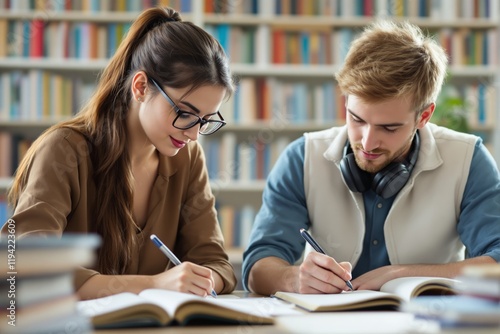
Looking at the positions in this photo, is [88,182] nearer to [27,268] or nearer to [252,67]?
[27,268]

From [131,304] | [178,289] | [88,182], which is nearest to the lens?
[131,304]

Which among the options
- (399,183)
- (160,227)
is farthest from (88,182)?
(399,183)

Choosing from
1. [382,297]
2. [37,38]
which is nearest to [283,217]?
[382,297]

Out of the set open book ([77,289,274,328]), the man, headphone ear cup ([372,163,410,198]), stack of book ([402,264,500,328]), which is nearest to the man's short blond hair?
the man

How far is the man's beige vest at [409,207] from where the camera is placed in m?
1.71

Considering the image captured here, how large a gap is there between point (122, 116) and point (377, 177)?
655 millimetres

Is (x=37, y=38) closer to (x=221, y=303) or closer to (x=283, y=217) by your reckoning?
(x=283, y=217)

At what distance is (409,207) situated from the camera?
1.73m

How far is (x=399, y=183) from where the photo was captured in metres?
1.69

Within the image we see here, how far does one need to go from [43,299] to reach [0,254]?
69mm

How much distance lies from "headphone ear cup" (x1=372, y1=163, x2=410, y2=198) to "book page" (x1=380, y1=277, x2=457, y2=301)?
37 cm

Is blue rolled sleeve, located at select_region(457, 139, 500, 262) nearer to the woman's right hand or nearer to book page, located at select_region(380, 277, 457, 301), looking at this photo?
book page, located at select_region(380, 277, 457, 301)

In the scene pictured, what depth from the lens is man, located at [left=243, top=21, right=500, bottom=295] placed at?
1622 millimetres

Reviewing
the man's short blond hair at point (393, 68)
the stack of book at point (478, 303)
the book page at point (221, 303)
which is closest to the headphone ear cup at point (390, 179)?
the man's short blond hair at point (393, 68)
